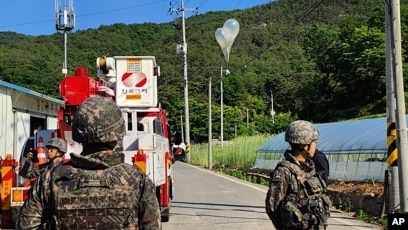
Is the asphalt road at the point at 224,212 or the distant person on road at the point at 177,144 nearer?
the asphalt road at the point at 224,212

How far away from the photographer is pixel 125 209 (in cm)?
287

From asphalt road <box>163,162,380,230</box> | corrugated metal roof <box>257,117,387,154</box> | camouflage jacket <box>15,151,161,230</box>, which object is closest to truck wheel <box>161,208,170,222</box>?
asphalt road <box>163,162,380,230</box>

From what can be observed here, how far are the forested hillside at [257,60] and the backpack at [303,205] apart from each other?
10741 millimetres

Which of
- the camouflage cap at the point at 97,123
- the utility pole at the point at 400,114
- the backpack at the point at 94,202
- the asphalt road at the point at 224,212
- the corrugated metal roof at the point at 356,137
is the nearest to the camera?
the backpack at the point at 94,202

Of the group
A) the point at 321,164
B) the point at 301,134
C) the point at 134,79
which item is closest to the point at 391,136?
the point at 321,164

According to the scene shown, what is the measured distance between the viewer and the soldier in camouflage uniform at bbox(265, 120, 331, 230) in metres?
4.61

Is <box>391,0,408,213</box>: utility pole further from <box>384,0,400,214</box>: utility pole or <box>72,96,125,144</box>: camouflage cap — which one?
<box>72,96,125,144</box>: camouflage cap

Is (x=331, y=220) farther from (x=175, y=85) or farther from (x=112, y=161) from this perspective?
(x=175, y=85)

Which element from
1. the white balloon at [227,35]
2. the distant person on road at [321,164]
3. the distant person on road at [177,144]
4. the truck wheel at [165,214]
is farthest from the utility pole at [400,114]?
the white balloon at [227,35]

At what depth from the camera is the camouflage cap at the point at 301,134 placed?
482cm

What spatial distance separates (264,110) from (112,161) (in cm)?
9267

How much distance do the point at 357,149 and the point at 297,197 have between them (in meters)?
14.2

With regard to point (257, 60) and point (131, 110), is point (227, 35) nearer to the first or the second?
Answer: point (131, 110)

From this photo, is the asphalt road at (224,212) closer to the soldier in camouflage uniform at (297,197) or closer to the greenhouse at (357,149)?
the greenhouse at (357,149)
